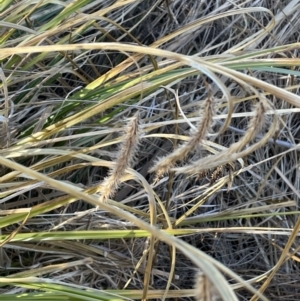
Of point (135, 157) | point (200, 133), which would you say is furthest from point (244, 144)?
point (135, 157)

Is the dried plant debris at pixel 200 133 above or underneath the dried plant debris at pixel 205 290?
above

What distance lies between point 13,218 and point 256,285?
18.0 inches

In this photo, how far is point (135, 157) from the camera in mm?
604

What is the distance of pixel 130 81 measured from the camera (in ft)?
2.51

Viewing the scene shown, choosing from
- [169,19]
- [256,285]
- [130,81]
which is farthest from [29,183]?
[169,19]

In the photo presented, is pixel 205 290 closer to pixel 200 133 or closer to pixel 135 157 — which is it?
pixel 200 133

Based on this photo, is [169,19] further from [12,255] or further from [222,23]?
[12,255]

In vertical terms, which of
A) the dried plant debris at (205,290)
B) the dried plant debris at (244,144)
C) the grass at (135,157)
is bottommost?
the grass at (135,157)

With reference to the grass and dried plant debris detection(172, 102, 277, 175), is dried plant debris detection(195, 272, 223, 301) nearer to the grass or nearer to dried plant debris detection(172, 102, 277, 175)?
the grass

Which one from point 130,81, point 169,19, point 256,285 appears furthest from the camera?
point 169,19

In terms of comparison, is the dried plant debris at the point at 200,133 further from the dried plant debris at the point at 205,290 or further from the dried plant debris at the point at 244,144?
the dried plant debris at the point at 205,290

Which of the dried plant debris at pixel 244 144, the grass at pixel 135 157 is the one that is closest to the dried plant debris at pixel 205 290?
the grass at pixel 135 157

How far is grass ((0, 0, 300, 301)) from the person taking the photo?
1.70ft

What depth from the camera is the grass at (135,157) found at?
1.70 ft
